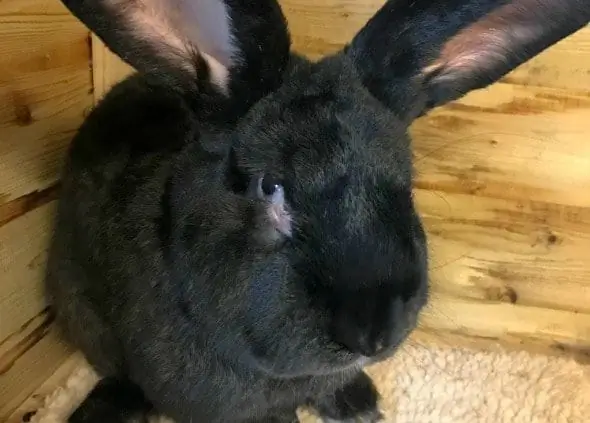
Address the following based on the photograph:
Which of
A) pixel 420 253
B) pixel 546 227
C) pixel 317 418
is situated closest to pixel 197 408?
pixel 317 418

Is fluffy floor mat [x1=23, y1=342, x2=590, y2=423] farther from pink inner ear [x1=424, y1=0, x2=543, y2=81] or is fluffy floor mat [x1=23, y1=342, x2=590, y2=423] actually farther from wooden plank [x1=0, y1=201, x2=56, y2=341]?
pink inner ear [x1=424, y1=0, x2=543, y2=81]

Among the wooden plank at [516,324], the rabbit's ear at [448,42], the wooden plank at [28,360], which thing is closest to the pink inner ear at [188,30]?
the rabbit's ear at [448,42]

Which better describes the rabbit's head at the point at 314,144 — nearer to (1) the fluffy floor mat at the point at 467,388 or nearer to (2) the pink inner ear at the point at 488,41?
(2) the pink inner ear at the point at 488,41

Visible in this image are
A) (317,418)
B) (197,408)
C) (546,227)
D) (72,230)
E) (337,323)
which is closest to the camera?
(337,323)

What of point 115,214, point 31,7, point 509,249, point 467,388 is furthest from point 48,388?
point 509,249

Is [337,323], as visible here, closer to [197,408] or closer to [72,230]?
[197,408]

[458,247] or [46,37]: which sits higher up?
[46,37]

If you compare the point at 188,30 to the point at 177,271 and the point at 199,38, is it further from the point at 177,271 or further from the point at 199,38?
the point at 177,271
